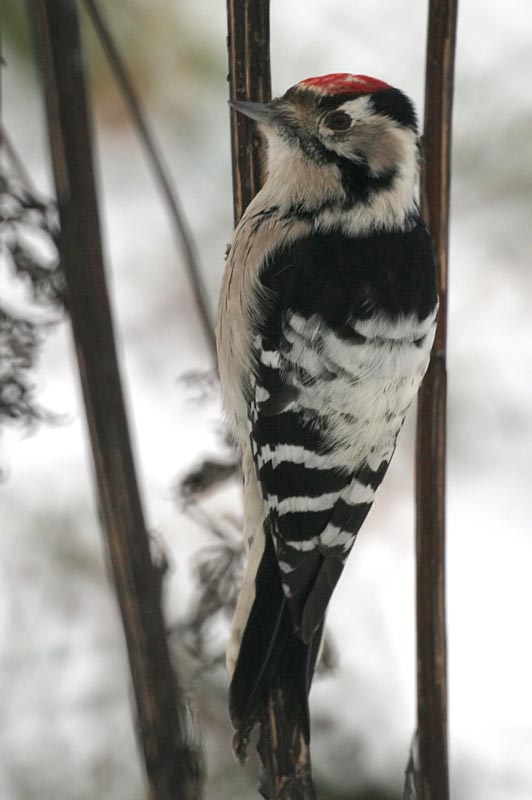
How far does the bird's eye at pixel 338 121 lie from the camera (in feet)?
6.69

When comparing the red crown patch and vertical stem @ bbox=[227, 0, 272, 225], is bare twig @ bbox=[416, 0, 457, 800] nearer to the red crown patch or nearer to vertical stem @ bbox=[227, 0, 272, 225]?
vertical stem @ bbox=[227, 0, 272, 225]

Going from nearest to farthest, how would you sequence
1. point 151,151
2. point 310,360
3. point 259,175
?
point 151,151 < point 259,175 < point 310,360

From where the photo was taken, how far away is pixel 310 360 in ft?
6.14

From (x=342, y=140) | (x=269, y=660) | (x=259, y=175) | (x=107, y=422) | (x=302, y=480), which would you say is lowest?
(x=269, y=660)

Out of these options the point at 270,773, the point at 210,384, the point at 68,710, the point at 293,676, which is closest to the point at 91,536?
the point at 68,710

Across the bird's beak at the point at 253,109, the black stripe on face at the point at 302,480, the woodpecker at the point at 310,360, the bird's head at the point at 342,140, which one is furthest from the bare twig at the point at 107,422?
the bird's head at the point at 342,140

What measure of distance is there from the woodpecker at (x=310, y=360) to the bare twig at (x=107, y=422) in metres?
0.56

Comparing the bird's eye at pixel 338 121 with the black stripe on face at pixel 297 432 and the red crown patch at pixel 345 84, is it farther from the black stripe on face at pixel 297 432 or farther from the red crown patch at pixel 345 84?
the black stripe on face at pixel 297 432

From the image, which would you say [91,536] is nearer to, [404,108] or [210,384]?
[210,384]

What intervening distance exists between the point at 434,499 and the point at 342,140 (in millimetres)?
887

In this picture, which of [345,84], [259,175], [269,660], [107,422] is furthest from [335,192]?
[107,422]

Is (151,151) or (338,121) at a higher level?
(338,121)

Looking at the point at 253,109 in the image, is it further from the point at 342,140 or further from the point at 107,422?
the point at 107,422

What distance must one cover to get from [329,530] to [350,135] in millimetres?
795
